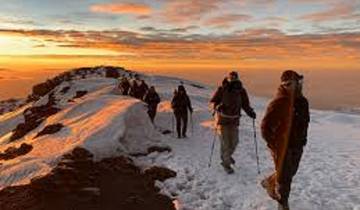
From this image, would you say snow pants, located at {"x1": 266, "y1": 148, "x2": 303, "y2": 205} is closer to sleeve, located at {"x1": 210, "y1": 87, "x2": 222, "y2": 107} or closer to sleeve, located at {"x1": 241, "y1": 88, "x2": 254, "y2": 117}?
sleeve, located at {"x1": 241, "y1": 88, "x2": 254, "y2": 117}

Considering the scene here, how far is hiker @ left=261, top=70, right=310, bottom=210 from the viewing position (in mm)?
10602

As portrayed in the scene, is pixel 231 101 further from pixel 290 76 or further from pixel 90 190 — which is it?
pixel 290 76

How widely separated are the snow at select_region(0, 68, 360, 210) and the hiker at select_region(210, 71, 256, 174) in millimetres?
769

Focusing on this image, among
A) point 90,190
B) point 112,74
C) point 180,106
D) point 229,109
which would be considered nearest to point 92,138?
point 90,190

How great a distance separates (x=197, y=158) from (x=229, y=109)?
3591 mm

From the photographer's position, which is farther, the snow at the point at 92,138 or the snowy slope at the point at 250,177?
the snow at the point at 92,138

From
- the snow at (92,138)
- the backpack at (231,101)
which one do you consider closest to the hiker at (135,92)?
the snow at (92,138)

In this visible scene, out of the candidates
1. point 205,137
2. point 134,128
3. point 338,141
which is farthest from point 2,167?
point 338,141

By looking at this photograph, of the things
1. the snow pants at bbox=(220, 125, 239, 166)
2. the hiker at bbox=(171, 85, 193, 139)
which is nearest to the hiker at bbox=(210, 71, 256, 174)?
the snow pants at bbox=(220, 125, 239, 166)

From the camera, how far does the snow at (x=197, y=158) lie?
14023mm

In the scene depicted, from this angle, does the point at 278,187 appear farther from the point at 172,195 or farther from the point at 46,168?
the point at 46,168

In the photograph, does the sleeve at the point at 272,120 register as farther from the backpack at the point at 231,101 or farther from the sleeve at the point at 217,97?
the sleeve at the point at 217,97

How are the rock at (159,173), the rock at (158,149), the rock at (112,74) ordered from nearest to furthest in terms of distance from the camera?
the rock at (159,173) < the rock at (158,149) < the rock at (112,74)

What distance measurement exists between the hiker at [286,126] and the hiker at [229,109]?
16.0 ft
